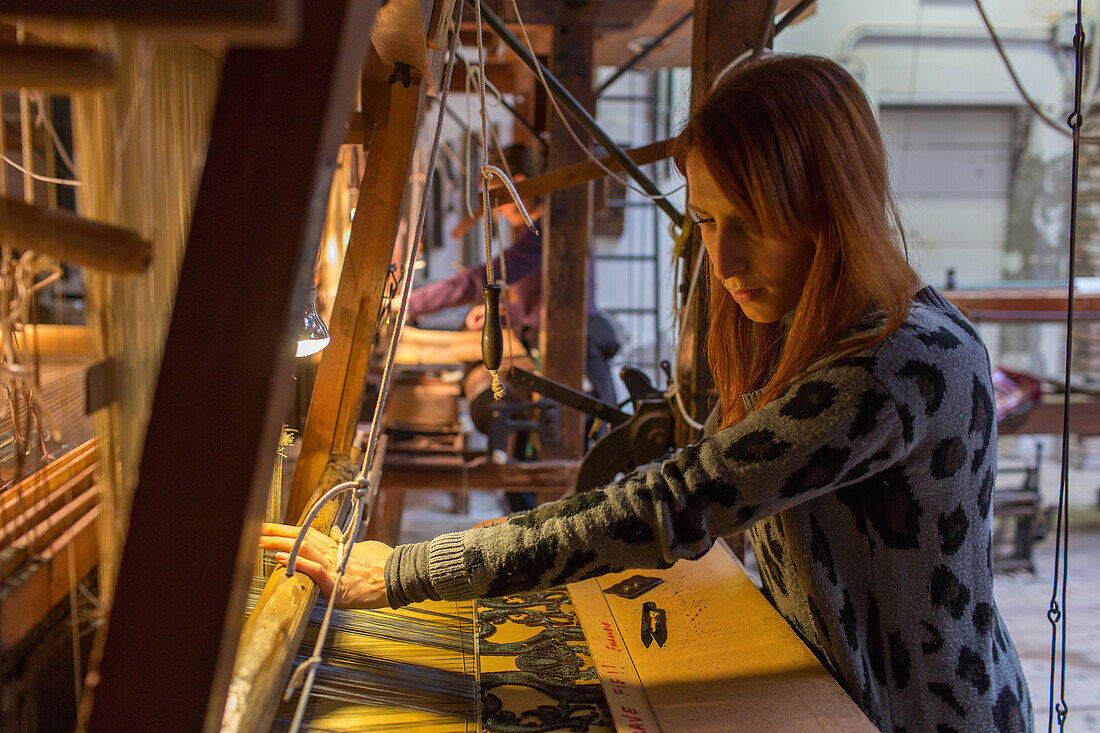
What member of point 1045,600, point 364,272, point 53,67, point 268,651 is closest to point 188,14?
point 53,67

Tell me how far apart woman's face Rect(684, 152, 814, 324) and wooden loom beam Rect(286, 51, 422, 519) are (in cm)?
40

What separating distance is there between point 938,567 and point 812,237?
1.36 ft

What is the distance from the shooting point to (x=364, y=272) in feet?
4.14

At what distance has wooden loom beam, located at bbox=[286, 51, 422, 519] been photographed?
1.17 m

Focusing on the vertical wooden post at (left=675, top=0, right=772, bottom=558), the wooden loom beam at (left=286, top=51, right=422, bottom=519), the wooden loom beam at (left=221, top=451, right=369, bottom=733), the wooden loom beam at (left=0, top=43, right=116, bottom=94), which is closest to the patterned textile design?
the wooden loom beam at (left=221, top=451, right=369, bottom=733)

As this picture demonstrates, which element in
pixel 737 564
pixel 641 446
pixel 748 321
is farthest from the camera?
pixel 641 446

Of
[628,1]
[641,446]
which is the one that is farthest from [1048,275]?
[641,446]

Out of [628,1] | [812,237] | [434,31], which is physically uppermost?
[628,1]

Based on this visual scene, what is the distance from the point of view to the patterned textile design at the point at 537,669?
96 centimetres

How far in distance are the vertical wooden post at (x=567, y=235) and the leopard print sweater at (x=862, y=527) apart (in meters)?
2.31

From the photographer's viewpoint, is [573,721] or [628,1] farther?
[628,1]

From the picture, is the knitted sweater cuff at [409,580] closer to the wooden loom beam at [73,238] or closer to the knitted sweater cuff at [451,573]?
the knitted sweater cuff at [451,573]

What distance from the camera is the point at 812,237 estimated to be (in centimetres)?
99

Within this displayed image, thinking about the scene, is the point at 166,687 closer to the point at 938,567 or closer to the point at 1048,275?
the point at 938,567
